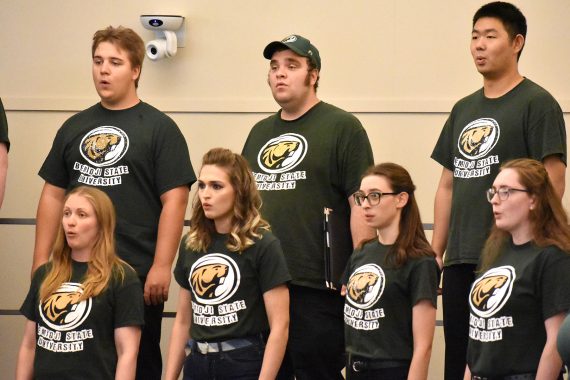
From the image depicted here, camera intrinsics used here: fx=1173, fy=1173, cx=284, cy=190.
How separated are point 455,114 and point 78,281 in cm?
159

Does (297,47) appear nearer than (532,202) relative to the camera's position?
No

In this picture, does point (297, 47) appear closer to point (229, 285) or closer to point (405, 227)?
point (405, 227)

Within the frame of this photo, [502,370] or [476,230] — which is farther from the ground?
[476,230]

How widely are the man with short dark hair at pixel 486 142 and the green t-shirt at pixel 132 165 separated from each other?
115 cm

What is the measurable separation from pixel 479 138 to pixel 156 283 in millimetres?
1388

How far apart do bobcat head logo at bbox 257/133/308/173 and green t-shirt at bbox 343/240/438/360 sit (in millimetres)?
710

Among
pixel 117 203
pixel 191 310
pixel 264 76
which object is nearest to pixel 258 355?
pixel 191 310

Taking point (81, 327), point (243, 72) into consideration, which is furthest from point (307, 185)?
point (243, 72)

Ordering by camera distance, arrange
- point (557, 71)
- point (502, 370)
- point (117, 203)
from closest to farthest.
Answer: point (502, 370)
point (117, 203)
point (557, 71)

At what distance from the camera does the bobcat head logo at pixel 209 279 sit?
414 cm

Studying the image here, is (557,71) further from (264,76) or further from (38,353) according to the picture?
(38,353)

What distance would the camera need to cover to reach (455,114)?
15.1 ft

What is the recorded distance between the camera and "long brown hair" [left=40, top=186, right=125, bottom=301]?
13.9 ft

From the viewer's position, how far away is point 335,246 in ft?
15.1
